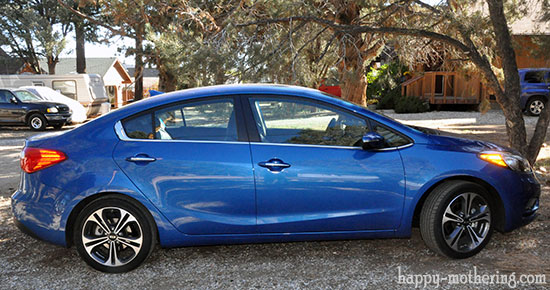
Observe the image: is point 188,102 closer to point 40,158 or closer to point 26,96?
point 40,158

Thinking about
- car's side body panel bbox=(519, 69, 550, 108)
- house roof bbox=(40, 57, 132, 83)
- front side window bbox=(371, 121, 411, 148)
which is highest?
house roof bbox=(40, 57, 132, 83)

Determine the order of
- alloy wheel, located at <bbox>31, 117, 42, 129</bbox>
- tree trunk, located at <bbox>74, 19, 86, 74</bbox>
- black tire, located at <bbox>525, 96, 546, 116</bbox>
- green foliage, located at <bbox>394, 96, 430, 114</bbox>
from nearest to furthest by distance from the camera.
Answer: alloy wheel, located at <bbox>31, 117, 42, 129</bbox>, black tire, located at <bbox>525, 96, 546, 116</bbox>, green foliage, located at <bbox>394, 96, 430, 114</bbox>, tree trunk, located at <bbox>74, 19, 86, 74</bbox>

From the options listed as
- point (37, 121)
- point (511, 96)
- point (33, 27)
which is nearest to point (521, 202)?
point (511, 96)

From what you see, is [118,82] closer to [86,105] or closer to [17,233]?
[86,105]

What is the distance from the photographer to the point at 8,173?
9.51 m

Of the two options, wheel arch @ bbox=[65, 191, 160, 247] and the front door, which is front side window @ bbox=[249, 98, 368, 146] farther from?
wheel arch @ bbox=[65, 191, 160, 247]

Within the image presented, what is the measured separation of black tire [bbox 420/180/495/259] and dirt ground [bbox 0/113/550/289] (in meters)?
0.13

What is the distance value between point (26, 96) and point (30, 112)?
921mm

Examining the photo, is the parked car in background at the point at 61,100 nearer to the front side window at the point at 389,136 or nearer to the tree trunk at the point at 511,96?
the tree trunk at the point at 511,96

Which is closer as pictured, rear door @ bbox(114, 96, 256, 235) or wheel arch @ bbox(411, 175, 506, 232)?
rear door @ bbox(114, 96, 256, 235)

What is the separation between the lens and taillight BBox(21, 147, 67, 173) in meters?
4.09

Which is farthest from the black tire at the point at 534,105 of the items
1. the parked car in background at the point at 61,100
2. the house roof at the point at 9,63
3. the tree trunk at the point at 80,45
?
the house roof at the point at 9,63

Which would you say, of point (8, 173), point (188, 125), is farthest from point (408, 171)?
point (8, 173)

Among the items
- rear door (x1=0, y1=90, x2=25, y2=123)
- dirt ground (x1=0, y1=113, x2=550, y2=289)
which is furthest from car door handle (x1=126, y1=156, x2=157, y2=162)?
rear door (x1=0, y1=90, x2=25, y2=123)
